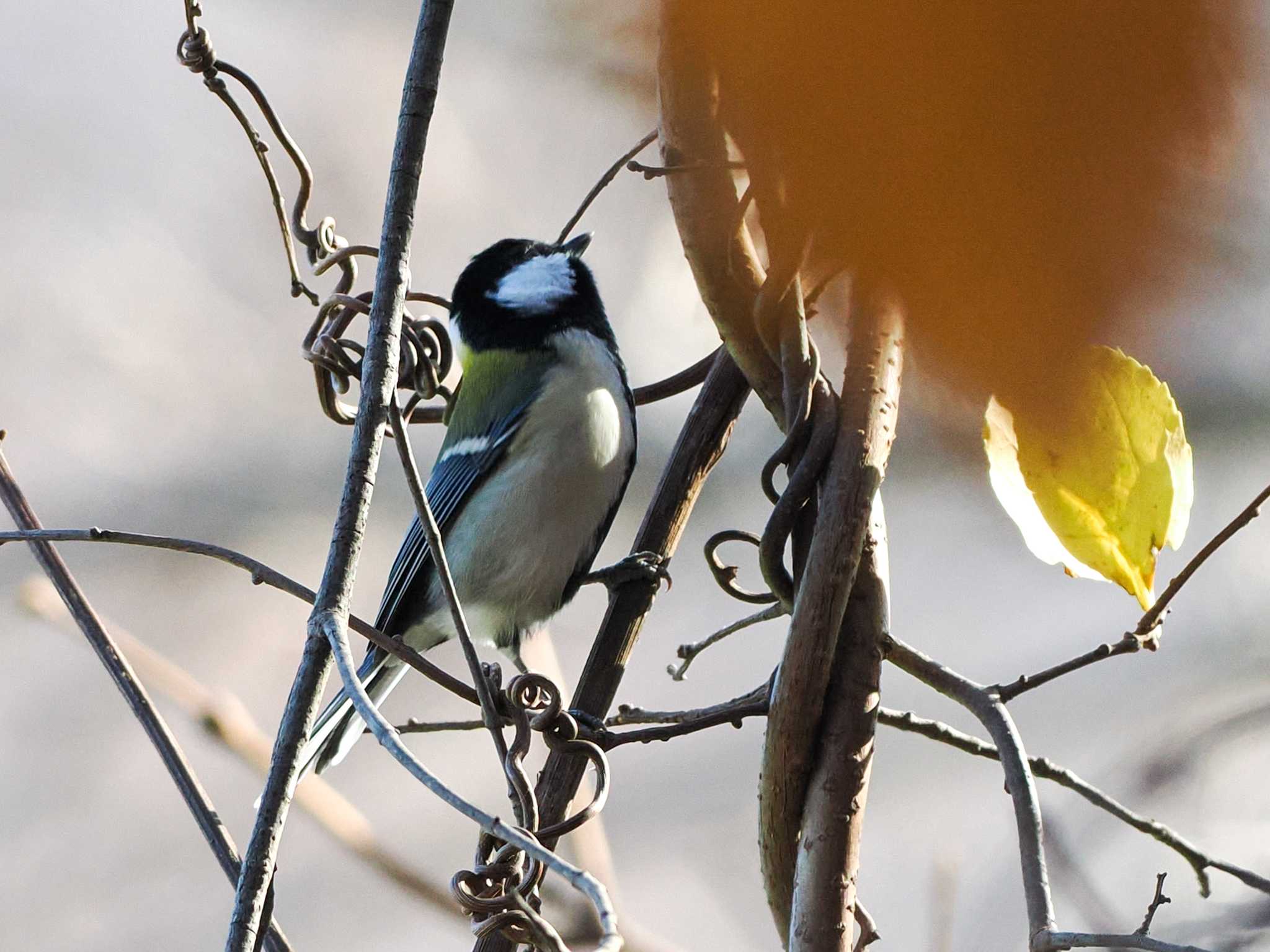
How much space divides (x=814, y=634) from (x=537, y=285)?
4.41ft

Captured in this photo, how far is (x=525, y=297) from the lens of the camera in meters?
1.88

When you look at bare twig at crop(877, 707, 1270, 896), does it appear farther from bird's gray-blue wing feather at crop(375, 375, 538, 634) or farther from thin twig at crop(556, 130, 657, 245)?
bird's gray-blue wing feather at crop(375, 375, 538, 634)

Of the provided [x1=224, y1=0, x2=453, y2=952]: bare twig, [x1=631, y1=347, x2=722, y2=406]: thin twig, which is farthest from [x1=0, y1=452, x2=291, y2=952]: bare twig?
[x1=631, y1=347, x2=722, y2=406]: thin twig

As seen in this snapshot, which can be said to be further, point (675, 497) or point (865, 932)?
point (675, 497)

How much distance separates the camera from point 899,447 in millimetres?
933

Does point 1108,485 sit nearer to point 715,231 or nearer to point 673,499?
point 715,231

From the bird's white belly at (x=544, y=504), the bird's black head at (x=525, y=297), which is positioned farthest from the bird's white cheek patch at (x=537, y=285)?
the bird's white belly at (x=544, y=504)

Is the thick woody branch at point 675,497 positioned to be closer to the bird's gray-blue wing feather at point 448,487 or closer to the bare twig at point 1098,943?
the bare twig at point 1098,943

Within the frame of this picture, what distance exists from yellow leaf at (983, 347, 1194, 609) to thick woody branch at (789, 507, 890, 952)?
0.31 feet

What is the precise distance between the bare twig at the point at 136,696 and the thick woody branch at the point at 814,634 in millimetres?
259

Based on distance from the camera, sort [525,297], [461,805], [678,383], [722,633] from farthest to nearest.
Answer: [525,297] < [678,383] < [722,633] < [461,805]

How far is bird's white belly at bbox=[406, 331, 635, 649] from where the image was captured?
1.62 m

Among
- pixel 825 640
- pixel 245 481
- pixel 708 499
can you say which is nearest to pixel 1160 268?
pixel 825 640

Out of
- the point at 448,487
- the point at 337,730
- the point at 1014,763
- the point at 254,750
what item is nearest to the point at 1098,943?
the point at 1014,763
